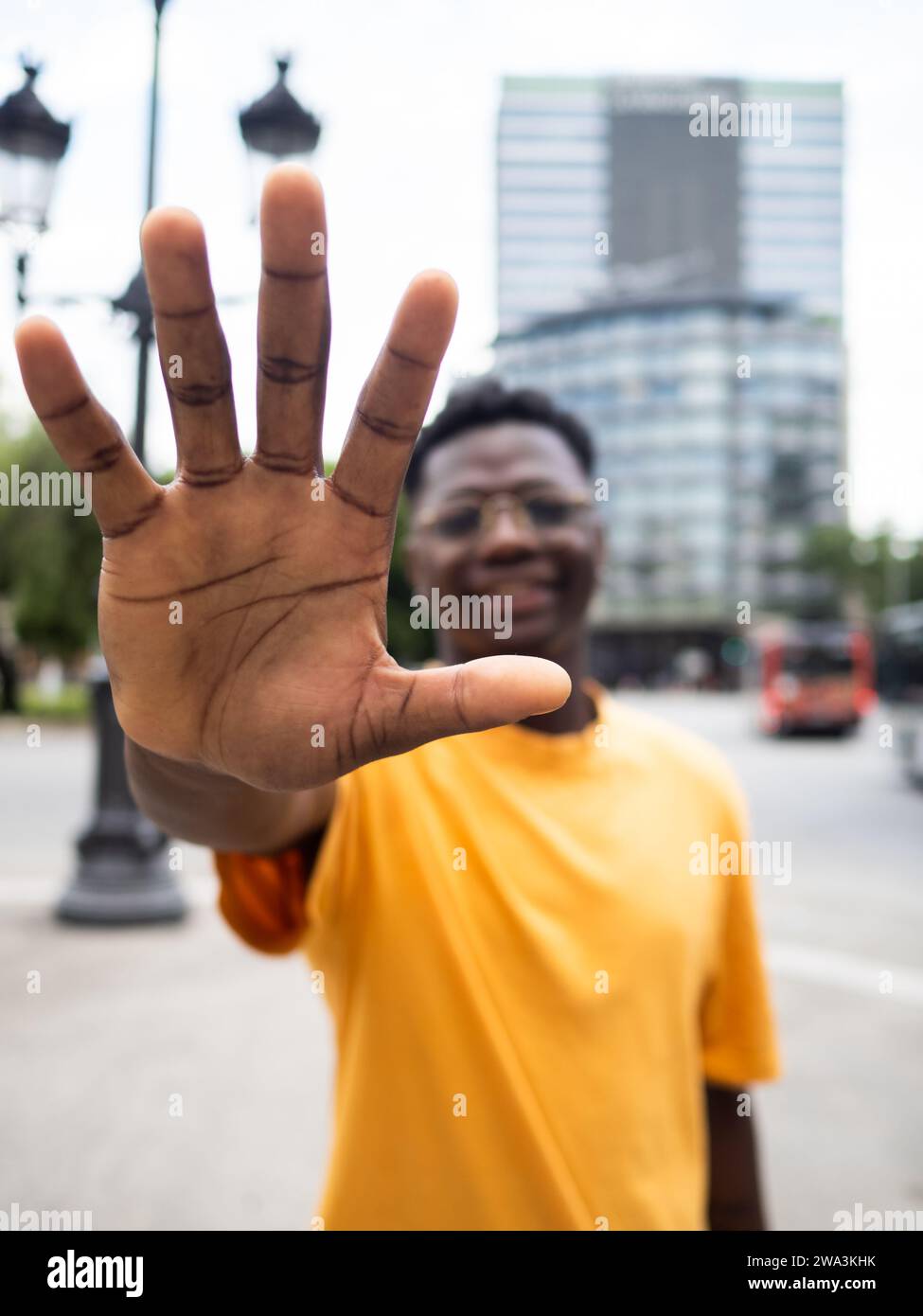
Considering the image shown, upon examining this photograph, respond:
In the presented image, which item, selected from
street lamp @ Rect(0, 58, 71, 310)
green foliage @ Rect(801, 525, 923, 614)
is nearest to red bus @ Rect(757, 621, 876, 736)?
street lamp @ Rect(0, 58, 71, 310)

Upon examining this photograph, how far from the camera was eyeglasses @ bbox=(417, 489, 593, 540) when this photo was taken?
5.40ft

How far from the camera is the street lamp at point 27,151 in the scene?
15.2 feet

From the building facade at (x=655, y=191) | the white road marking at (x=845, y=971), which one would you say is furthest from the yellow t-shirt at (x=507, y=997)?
the building facade at (x=655, y=191)

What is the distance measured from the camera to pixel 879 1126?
139 inches

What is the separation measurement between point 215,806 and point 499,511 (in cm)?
77

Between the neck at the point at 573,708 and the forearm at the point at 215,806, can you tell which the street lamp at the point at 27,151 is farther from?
the forearm at the point at 215,806

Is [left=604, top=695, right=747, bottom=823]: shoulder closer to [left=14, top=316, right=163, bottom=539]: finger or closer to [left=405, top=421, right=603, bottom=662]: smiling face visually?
[left=405, top=421, right=603, bottom=662]: smiling face

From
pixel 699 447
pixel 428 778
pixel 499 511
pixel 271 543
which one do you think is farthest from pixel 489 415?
pixel 699 447

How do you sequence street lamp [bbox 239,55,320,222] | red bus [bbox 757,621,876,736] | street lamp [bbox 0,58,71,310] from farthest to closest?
red bus [bbox 757,621,876,736]
street lamp [bbox 0,58,71,310]
street lamp [bbox 239,55,320,222]

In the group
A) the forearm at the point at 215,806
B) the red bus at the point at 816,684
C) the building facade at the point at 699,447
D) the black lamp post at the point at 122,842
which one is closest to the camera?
the forearm at the point at 215,806

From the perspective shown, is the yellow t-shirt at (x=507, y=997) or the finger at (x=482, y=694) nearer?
the finger at (x=482, y=694)

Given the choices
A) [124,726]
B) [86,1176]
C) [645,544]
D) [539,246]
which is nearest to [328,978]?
[124,726]

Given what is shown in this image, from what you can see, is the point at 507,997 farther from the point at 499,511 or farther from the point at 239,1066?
the point at 239,1066

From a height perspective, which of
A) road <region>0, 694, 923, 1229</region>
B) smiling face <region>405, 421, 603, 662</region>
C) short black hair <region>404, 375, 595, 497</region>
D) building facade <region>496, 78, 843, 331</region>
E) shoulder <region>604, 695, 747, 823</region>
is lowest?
road <region>0, 694, 923, 1229</region>
